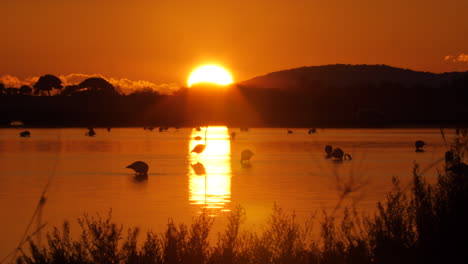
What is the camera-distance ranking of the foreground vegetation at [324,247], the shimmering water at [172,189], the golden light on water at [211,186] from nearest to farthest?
the foreground vegetation at [324,247] → the shimmering water at [172,189] → the golden light on water at [211,186]

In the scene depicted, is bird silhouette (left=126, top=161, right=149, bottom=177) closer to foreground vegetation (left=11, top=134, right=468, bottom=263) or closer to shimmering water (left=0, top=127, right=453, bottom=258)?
shimmering water (left=0, top=127, right=453, bottom=258)

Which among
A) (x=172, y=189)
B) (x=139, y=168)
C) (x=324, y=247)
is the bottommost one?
(x=324, y=247)

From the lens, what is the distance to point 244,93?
15788cm

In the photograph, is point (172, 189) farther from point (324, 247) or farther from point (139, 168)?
point (324, 247)

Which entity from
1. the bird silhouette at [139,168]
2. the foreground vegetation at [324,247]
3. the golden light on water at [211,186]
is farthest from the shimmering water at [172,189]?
the foreground vegetation at [324,247]

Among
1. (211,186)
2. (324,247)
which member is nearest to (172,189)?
(211,186)

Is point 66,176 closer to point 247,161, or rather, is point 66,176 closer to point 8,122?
point 247,161

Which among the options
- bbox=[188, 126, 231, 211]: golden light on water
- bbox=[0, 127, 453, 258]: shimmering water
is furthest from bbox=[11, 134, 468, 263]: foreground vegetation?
bbox=[188, 126, 231, 211]: golden light on water

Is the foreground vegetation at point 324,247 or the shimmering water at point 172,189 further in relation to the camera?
the shimmering water at point 172,189

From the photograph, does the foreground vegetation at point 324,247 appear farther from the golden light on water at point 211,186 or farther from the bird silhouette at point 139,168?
the bird silhouette at point 139,168

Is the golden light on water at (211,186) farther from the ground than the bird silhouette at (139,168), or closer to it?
closer to it

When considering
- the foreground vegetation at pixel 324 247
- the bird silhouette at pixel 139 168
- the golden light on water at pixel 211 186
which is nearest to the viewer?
the foreground vegetation at pixel 324 247

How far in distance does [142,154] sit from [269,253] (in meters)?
30.6

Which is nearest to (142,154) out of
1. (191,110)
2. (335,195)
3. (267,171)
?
(267,171)
